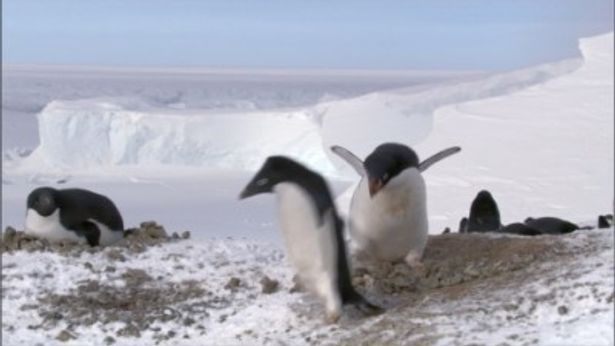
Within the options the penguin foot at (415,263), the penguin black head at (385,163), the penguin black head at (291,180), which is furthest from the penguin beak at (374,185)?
the penguin foot at (415,263)

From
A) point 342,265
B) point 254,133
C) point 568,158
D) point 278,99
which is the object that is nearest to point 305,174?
point 342,265

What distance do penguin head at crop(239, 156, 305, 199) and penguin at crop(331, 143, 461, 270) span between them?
15.7 inches

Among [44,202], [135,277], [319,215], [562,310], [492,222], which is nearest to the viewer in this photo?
[562,310]

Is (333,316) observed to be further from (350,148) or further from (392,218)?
(350,148)

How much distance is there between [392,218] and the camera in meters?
4.55

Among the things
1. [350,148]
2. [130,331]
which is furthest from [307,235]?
[350,148]

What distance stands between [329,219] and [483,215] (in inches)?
121

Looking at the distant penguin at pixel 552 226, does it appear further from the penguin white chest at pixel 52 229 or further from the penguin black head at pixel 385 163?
the penguin white chest at pixel 52 229

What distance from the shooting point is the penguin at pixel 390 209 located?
13.8ft

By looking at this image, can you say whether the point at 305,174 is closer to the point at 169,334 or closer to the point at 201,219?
the point at 169,334

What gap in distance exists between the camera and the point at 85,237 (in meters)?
6.02

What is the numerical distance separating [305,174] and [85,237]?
2523mm

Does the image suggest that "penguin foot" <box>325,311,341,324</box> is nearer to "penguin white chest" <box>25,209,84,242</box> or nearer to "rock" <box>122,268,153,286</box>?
"rock" <box>122,268,153,286</box>

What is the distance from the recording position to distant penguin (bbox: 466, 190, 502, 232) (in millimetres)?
6694
